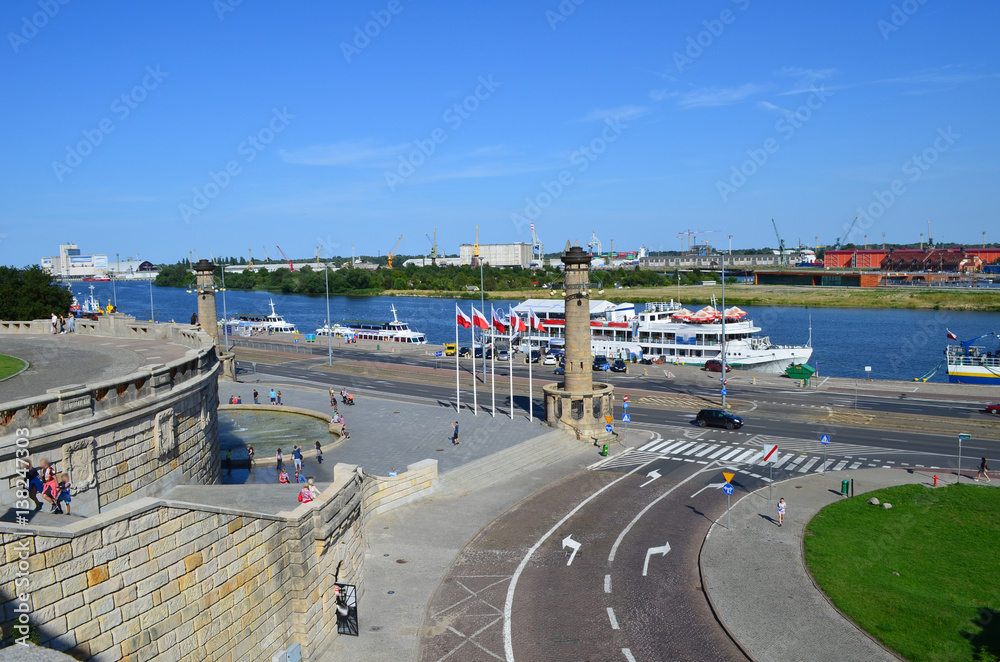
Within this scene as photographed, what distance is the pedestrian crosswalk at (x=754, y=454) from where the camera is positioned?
32.2 m

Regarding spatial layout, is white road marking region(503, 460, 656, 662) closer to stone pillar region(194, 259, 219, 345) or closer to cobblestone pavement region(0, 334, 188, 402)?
cobblestone pavement region(0, 334, 188, 402)

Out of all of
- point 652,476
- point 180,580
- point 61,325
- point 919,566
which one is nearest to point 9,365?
point 61,325

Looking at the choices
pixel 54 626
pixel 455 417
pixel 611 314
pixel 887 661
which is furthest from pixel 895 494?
pixel 611 314

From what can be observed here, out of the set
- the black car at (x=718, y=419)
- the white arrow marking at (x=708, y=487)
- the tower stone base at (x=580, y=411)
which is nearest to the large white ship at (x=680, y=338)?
the black car at (x=718, y=419)

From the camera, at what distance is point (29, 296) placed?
5534 centimetres

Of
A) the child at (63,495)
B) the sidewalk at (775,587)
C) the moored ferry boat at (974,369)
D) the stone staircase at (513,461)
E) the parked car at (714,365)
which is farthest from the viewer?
the parked car at (714,365)

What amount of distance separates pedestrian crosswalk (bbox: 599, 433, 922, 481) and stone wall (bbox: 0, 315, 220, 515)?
18.5 m

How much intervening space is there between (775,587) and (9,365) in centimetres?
2307

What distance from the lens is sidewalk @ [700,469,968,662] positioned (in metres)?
16.8

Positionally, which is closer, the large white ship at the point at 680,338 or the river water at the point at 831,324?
the large white ship at the point at 680,338

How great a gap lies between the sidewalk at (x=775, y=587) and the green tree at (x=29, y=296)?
51.4 metres

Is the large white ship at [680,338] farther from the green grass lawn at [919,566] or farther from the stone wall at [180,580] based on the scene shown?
the stone wall at [180,580]

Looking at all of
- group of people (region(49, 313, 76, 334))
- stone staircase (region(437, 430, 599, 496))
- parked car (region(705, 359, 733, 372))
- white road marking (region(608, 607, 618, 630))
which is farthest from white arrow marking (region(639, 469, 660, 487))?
parked car (region(705, 359, 733, 372))

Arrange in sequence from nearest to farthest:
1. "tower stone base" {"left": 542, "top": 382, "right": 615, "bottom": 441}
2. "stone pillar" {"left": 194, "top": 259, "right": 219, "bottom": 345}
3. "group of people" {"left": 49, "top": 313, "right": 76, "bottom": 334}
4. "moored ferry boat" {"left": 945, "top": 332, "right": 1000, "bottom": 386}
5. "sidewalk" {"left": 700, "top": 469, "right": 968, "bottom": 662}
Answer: "sidewalk" {"left": 700, "top": 469, "right": 968, "bottom": 662}, "group of people" {"left": 49, "top": 313, "right": 76, "bottom": 334}, "tower stone base" {"left": 542, "top": 382, "right": 615, "bottom": 441}, "stone pillar" {"left": 194, "top": 259, "right": 219, "bottom": 345}, "moored ferry boat" {"left": 945, "top": 332, "right": 1000, "bottom": 386}
